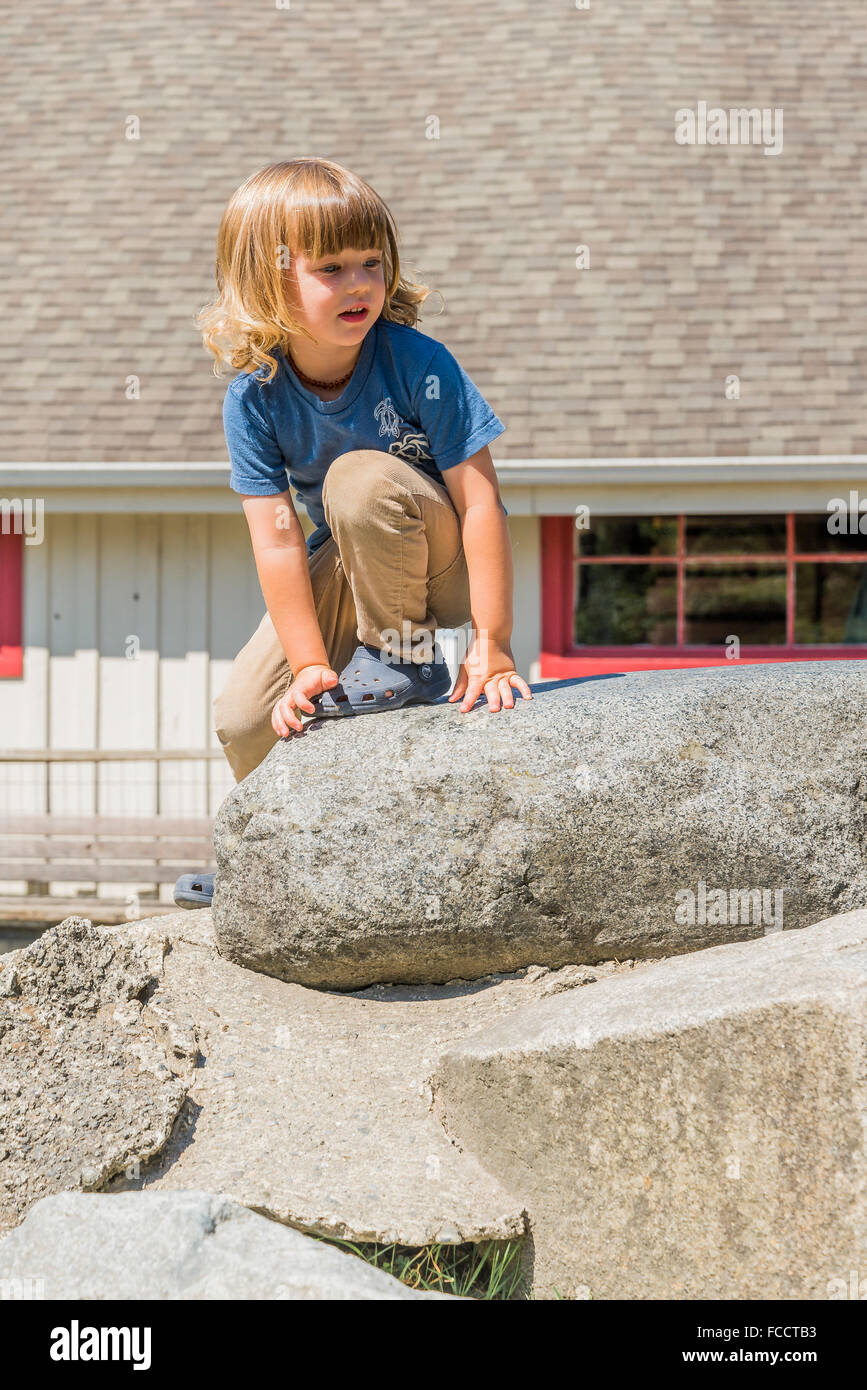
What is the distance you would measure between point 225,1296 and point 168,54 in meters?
9.14

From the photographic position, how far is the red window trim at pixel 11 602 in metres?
7.84

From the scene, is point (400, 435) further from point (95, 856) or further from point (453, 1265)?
point (95, 856)

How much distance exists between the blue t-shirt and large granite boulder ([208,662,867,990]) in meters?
0.76

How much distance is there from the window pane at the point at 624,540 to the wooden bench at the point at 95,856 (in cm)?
276

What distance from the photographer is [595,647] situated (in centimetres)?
766

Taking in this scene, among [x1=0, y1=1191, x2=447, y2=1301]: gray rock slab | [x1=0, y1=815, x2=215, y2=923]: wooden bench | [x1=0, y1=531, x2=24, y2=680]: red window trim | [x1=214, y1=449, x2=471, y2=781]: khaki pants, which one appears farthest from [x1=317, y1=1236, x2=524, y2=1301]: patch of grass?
[x1=0, y1=531, x2=24, y2=680]: red window trim

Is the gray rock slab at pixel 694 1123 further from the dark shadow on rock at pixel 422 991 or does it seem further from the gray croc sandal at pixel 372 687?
the gray croc sandal at pixel 372 687

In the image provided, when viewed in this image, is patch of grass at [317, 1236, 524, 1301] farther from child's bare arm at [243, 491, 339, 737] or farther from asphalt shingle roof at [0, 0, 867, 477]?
asphalt shingle roof at [0, 0, 867, 477]

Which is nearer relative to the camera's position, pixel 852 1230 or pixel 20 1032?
pixel 852 1230

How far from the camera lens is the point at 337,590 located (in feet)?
12.0

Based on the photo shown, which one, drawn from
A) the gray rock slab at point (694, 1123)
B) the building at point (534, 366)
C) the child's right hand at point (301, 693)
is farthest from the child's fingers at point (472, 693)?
the building at point (534, 366)

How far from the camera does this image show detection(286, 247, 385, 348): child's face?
317 centimetres
